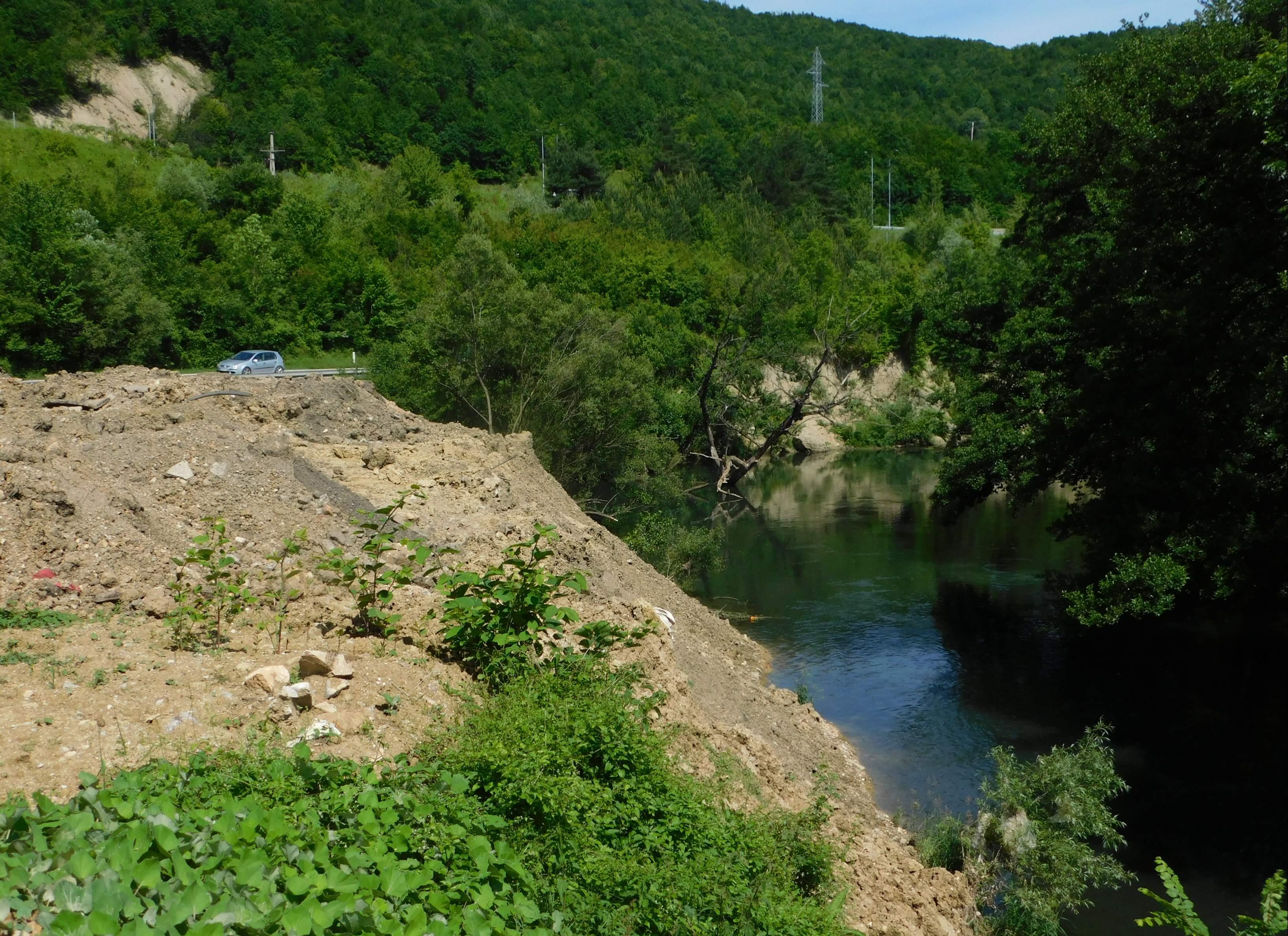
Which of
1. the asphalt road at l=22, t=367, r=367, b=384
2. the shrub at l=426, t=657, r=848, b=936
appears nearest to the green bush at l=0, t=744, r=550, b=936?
the shrub at l=426, t=657, r=848, b=936

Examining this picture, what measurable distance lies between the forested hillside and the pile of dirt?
65457mm

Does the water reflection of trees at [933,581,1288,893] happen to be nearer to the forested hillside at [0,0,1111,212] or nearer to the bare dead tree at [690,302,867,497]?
the bare dead tree at [690,302,867,497]

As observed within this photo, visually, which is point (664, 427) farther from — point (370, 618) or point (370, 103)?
point (370, 103)

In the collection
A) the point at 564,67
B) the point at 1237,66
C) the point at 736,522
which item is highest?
the point at 564,67

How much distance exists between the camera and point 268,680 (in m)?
7.91

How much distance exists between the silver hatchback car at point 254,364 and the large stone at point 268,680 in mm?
30291

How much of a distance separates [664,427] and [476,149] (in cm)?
5906

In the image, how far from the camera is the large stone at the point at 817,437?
5428cm

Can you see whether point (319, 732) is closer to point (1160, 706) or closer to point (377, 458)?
point (377, 458)

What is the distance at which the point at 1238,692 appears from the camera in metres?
20.5

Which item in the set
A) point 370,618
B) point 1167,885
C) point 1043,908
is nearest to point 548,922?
point 1167,885

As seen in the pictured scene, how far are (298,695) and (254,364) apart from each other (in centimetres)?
3191

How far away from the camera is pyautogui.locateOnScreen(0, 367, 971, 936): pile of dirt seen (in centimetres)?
759

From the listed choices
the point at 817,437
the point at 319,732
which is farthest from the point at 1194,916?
the point at 817,437
